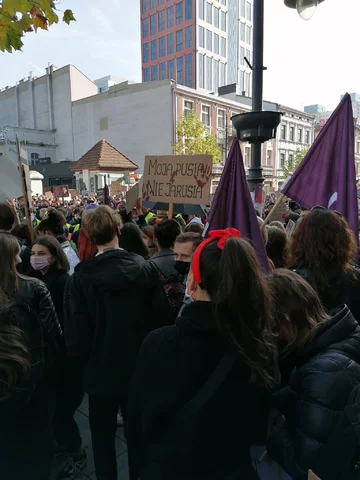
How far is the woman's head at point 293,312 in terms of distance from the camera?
5.24 feet

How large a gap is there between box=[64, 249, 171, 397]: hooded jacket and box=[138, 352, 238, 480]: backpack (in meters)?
0.89

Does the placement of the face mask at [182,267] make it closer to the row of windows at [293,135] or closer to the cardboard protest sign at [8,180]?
the cardboard protest sign at [8,180]

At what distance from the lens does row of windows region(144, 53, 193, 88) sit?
50.2m

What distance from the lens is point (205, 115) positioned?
3466 cm

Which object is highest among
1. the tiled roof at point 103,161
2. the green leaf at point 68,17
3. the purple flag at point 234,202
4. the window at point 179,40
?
the window at point 179,40

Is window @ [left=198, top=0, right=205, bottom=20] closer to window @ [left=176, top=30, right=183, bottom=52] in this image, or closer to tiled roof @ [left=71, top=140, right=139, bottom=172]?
window @ [left=176, top=30, right=183, bottom=52]

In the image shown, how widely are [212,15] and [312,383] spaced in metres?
58.0

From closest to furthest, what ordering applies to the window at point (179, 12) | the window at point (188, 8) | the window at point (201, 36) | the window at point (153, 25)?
the window at point (188, 8)
the window at point (179, 12)
the window at point (201, 36)
the window at point (153, 25)

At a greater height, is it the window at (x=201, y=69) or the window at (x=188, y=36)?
the window at (x=188, y=36)

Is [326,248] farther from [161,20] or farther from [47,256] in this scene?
[161,20]

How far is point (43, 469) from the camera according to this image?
194 cm

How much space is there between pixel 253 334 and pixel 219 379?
0.67ft

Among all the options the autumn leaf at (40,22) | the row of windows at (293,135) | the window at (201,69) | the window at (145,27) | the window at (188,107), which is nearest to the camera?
the autumn leaf at (40,22)

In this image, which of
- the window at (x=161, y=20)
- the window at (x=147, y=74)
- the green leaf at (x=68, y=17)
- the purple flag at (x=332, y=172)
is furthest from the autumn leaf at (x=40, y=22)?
the window at (x=147, y=74)
